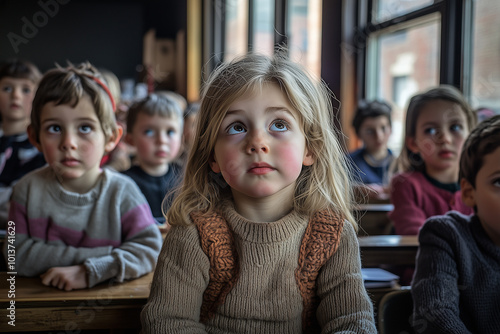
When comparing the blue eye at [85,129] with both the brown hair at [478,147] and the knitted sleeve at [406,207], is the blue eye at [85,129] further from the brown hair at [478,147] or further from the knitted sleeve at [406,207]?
the knitted sleeve at [406,207]

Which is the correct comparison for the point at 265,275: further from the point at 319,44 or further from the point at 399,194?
the point at 319,44

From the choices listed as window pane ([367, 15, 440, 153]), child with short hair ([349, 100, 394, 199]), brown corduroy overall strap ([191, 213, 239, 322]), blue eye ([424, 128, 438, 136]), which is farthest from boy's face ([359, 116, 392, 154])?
brown corduroy overall strap ([191, 213, 239, 322])

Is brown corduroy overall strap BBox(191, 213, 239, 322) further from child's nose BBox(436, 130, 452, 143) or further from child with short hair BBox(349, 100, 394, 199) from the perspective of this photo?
child with short hair BBox(349, 100, 394, 199)

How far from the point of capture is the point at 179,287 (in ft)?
3.85

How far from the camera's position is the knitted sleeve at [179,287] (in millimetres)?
1144

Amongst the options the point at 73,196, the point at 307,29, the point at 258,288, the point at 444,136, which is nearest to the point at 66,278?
the point at 73,196

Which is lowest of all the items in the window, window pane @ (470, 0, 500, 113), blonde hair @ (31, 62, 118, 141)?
blonde hair @ (31, 62, 118, 141)

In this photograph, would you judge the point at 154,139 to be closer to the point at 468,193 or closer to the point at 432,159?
the point at 432,159

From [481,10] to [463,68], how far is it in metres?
0.39

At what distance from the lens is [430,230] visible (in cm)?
151

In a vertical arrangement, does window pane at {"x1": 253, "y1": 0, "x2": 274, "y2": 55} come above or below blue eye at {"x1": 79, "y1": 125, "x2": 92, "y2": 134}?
above

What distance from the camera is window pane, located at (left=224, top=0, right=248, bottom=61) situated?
8.28 metres

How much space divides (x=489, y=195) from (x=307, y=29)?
16.8ft

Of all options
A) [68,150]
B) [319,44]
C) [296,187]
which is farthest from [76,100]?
[319,44]
